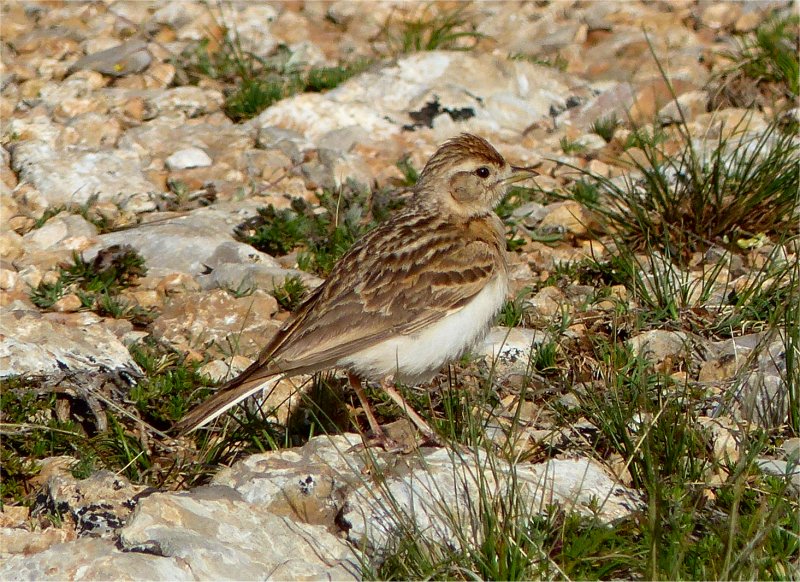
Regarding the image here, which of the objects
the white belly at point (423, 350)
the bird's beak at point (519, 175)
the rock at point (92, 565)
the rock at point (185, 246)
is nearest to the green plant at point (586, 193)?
the bird's beak at point (519, 175)

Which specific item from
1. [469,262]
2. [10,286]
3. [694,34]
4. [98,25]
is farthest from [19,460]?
[694,34]

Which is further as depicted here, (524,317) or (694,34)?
(694,34)

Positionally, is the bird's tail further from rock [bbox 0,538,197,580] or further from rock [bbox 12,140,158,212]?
rock [bbox 12,140,158,212]

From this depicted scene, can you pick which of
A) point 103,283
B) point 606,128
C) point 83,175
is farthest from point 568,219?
point 83,175

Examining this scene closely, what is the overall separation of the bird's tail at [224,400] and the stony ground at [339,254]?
0.92 feet

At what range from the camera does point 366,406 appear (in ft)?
19.2

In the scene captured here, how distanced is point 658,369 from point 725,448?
1274 mm

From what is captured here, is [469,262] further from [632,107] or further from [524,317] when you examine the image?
[632,107]

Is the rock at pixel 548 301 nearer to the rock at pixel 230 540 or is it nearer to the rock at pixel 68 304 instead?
the rock at pixel 230 540

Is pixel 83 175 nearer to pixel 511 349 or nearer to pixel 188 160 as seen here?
pixel 188 160

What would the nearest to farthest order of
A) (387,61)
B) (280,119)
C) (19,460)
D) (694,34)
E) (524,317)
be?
(19,460), (524,317), (280,119), (387,61), (694,34)

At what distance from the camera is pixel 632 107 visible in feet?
32.3

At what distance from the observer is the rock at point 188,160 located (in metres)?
8.95

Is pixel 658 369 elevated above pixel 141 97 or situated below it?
below
